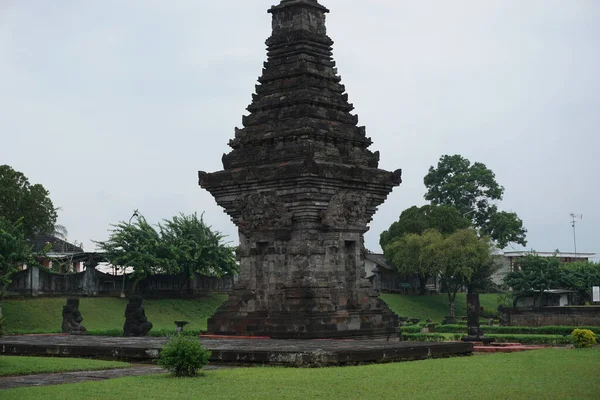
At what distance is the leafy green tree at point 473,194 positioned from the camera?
84.1 m

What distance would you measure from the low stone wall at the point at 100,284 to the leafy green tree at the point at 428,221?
1989 cm

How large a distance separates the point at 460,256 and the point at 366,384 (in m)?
52.7

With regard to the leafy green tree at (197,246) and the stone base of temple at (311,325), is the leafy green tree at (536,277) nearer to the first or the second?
the leafy green tree at (197,246)

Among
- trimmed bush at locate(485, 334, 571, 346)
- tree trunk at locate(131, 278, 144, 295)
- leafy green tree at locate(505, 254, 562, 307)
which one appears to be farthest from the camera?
leafy green tree at locate(505, 254, 562, 307)

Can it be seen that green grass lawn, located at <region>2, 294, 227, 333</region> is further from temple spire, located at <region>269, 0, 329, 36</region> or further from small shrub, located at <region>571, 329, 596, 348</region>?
small shrub, located at <region>571, 329, 596, 348</region>

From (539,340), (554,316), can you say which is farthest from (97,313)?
(554,316)

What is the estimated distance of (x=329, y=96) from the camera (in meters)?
31.8

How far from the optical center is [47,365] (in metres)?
20.7

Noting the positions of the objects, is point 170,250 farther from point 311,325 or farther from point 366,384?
point 366,384

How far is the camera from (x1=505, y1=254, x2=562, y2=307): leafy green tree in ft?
232

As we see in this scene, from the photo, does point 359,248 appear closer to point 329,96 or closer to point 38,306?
point 329,96

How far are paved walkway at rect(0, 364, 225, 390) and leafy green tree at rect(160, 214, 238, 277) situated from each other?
36.4 m

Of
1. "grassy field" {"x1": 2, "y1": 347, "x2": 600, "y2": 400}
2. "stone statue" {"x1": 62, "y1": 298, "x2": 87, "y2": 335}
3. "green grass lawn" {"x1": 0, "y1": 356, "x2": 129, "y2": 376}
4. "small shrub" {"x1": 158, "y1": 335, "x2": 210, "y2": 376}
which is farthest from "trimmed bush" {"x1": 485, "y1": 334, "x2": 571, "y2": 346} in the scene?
"small shrub" {"x1": 158, "y1": 335, "x2": 210, "y2": 376}

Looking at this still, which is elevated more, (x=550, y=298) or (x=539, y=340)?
(x=550, y=298)
